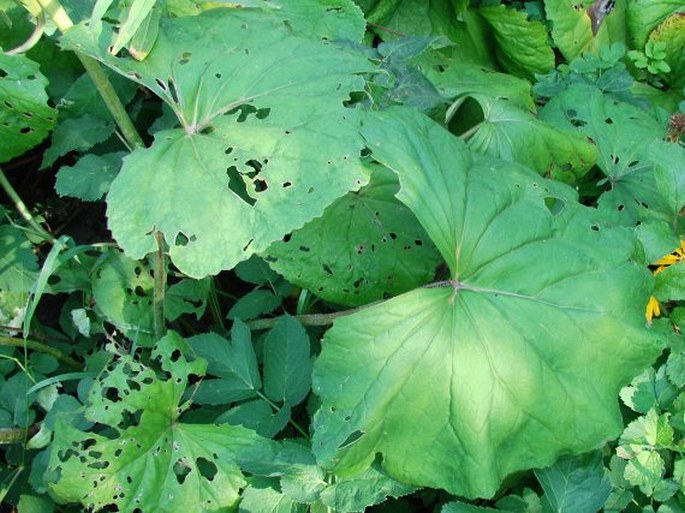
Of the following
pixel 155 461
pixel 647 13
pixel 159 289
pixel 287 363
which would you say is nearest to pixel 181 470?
pixel 155 461

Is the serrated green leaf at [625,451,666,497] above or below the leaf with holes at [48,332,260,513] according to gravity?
below

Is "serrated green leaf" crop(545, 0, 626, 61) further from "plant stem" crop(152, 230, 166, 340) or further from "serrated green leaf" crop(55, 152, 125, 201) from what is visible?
"plant stem" crop(152, 230, 166, 340)

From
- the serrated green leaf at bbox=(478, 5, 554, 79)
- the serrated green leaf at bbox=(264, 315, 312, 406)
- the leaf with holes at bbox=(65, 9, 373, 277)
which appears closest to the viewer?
the leaf with holes at bbox=(65, 9, 373, 277)

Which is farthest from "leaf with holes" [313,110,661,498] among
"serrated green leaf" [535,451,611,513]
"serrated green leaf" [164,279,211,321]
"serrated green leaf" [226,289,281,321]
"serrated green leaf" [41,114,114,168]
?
"serrated green leaf" [41,114,114,168]

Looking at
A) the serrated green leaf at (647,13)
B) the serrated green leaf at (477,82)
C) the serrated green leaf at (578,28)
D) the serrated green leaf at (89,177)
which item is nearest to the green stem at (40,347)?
the serrated green leaf at (89,177)

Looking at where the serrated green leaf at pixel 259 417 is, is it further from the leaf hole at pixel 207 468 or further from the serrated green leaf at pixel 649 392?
the serrated green leaf at pixel 649 392

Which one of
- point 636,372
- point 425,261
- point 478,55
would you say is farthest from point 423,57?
point 636,372
